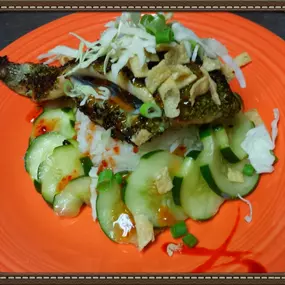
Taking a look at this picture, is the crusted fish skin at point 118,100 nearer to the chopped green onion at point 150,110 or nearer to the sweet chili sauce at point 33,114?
the chopped green onion at point 150,110

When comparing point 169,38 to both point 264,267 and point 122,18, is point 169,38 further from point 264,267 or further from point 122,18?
point 264,267

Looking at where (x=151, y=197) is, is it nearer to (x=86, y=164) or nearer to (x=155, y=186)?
(x=155, y=186)

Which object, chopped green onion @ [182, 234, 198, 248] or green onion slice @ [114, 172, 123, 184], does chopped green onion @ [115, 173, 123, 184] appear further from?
chopped green onion @ [182, 234, 198, 248]

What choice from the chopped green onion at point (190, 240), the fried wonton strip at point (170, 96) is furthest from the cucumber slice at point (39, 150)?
the chopped green onion at point (190, 240)

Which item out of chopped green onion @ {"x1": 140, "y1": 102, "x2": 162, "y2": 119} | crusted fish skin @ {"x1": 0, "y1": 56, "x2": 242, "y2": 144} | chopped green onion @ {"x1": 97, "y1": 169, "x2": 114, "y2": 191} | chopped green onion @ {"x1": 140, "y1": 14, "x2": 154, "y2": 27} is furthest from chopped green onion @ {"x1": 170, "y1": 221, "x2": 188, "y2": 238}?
chopped green onion @ {"x1": 140, "y1": 14, "x2": 154, "y2": 27}

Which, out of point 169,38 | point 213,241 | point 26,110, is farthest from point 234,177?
point 26,110

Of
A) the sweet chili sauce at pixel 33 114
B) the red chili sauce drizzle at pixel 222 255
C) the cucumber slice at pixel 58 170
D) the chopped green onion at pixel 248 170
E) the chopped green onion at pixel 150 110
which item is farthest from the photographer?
the sweet chili sauce at pixel 33 114
